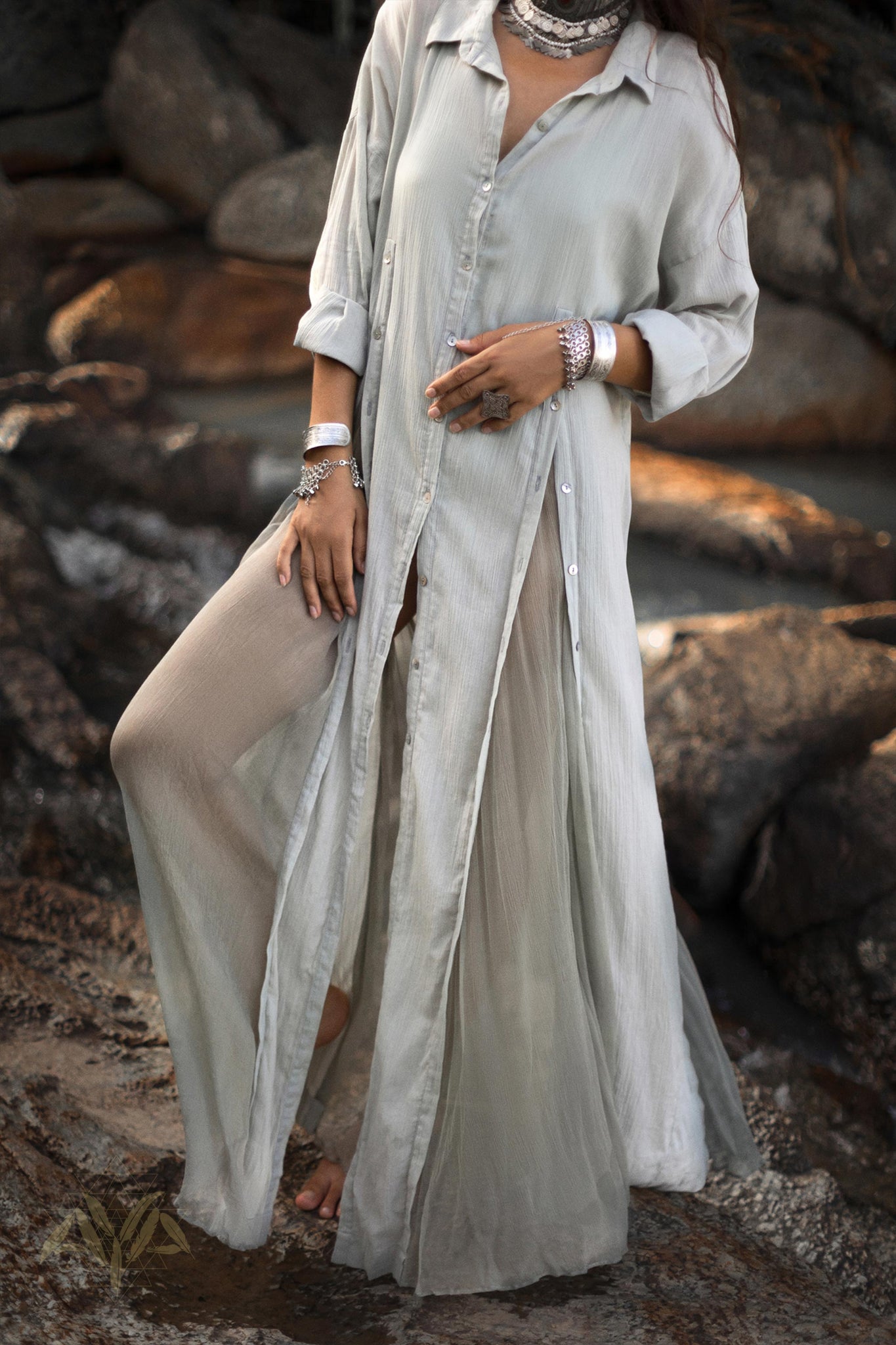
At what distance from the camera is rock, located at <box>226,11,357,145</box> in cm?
478

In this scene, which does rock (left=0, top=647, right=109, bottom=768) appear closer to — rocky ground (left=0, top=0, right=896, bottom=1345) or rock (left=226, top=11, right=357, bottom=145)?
rocky ground (left=0, top=0, right=896, bottom=1345)

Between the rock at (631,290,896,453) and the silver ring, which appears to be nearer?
the silver ring

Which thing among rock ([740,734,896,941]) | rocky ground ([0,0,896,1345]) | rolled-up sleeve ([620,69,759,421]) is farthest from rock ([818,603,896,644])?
rolled-up sleeve ([620,69,759,421])

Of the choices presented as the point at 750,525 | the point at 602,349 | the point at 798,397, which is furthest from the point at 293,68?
the point at 602,349

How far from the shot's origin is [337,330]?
4.67ft

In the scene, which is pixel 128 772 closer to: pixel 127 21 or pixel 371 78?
pixel 371 78

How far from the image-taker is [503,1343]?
1.37m

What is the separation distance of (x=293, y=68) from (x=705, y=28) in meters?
3.92

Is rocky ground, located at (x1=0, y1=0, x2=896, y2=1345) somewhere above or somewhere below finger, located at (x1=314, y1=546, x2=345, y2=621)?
below

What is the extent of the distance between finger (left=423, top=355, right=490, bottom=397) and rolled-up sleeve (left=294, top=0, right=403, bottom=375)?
0.13 m

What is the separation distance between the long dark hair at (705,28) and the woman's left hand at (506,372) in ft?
1.15

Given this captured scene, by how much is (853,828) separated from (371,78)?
6.05ft

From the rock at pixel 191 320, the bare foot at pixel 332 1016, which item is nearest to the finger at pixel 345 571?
the bare foot at pixel 332 1016

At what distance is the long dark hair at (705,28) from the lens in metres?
1.41
